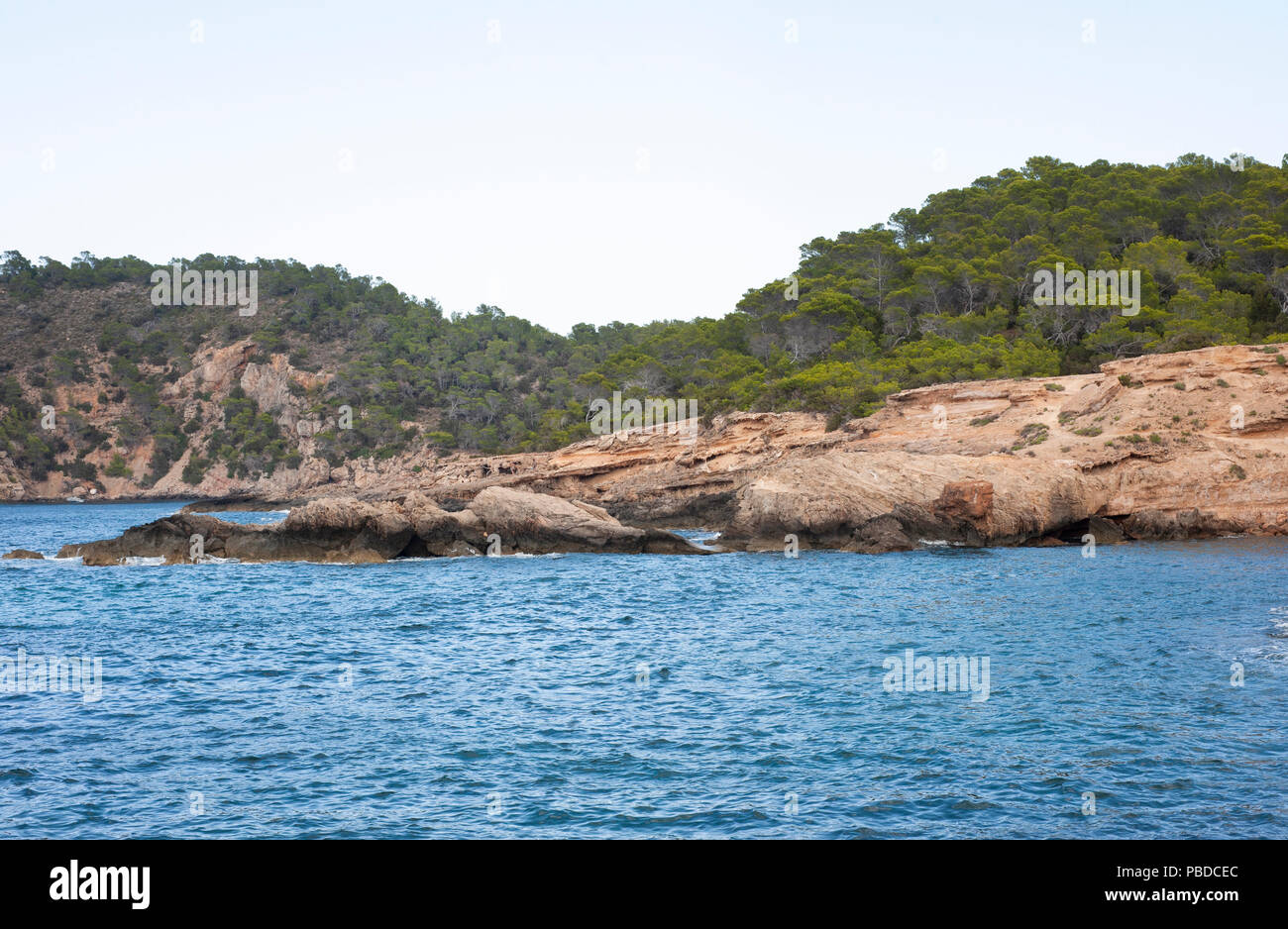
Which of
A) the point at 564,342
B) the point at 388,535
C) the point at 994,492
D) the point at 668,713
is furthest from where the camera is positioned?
the point at 564,342

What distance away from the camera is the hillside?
188 feet

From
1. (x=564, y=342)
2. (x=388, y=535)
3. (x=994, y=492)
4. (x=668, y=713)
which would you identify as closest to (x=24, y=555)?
(x=388, y=535)

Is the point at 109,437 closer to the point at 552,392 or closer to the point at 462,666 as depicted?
the point at 552,392

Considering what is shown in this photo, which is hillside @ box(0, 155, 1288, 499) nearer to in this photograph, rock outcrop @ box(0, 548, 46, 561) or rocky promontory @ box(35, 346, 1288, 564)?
rocky promontory @ box(35, 346, 1288, 564)

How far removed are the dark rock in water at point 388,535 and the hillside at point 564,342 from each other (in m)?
17.1

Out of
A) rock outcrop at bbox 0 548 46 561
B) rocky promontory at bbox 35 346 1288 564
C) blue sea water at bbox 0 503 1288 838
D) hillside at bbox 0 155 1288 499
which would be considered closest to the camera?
blue sea water at bbox 0 503 1288 838

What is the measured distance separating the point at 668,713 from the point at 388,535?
25.9 metres

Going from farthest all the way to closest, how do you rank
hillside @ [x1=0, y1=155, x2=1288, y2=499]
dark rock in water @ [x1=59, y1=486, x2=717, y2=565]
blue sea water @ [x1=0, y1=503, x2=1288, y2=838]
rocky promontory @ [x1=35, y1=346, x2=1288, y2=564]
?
hillside @ [x1=0, y1=155, x2=1288, y2=499] < dark rock in water @ [x1=59, y1=486, x2=717, y2=565] < rocky promontory @ [x1=35, y1=346, x2=1288, y2=564] < blue sea water @ [x1=0, y1=503, x2=1288, y2=838]

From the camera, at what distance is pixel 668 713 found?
15.5 metres

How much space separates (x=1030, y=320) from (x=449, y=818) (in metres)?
57.1

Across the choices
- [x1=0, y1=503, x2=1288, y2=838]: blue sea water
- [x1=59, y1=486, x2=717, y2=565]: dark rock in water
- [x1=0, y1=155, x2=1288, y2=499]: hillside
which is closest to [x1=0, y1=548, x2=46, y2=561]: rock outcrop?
[x1=59, y1=486, x2=717, y2=565]: dark rock in water

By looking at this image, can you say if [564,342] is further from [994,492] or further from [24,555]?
[994,492]

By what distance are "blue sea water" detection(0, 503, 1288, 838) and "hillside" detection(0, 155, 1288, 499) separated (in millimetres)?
24037

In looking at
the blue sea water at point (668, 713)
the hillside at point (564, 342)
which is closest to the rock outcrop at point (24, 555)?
the blue sea water at point (668, 713)
